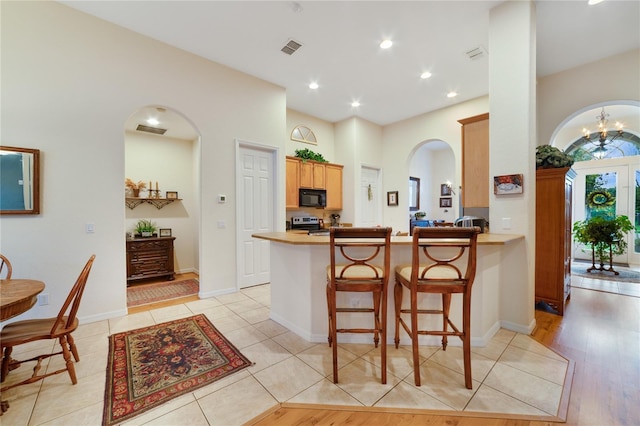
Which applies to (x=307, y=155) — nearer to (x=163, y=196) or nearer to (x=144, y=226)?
(x=163, y=196)

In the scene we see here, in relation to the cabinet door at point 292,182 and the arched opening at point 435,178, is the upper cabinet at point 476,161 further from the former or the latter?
the arched opening at point 435,178

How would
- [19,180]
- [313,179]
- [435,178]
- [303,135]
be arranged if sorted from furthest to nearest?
[435,178] < [303,135] < [313,179] < [19,180]

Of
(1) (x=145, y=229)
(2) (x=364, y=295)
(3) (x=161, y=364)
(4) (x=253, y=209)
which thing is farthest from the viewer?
(1) (x=145, y=229)

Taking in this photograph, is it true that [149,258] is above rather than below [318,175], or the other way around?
below

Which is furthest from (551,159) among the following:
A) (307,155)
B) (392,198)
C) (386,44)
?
(307,155)

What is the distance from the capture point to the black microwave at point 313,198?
16.9 feet

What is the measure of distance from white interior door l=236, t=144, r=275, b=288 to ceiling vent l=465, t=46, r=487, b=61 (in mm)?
3294

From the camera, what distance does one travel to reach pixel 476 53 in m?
3.53

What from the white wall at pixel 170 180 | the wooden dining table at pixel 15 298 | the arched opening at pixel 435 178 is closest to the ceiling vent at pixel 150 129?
the white wall at pixel 170 180

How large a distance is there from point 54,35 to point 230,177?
90.4 inches

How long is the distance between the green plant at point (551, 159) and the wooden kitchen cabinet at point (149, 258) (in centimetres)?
595

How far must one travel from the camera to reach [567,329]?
264 cm

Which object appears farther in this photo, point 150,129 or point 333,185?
point 333,185

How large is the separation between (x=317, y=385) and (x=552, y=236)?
325 centimetres
